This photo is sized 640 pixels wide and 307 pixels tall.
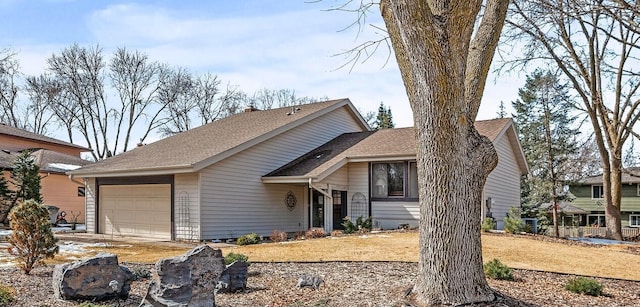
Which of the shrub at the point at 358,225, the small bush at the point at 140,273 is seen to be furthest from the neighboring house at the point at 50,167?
the small bush at the point at 140,273

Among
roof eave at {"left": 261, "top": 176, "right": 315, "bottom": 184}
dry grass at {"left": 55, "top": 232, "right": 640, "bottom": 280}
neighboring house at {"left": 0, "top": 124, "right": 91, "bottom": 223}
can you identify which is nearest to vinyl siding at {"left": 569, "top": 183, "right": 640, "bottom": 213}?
dry grass at {"left": 55, "top": 232, "right": 640, "bottom": 280}

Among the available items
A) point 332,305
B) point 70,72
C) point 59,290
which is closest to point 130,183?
point 59,290

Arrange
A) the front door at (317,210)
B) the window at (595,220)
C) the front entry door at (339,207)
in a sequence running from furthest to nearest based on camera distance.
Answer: the window at (595,220) → the front door at (317,210) → the front entry door at (339,207)

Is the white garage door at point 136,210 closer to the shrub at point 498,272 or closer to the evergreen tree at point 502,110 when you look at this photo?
the shrub at point 498,272

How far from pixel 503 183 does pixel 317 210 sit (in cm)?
672

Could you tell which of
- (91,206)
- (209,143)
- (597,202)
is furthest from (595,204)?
(91,206)

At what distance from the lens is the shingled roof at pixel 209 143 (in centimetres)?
1475

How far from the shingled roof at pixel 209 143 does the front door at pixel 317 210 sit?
8.53 feet

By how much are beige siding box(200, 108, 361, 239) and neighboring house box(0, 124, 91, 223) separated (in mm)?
11180

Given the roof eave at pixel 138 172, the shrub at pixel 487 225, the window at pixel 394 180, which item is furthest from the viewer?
the window at pixel 394 180

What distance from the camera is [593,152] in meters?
27.0

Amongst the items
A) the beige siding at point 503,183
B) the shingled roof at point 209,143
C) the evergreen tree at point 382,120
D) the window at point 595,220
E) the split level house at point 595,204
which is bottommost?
the window at point 595,220

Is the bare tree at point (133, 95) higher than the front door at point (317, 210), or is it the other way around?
the bare tree at point (133, 95)

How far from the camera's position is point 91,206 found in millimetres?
17750
